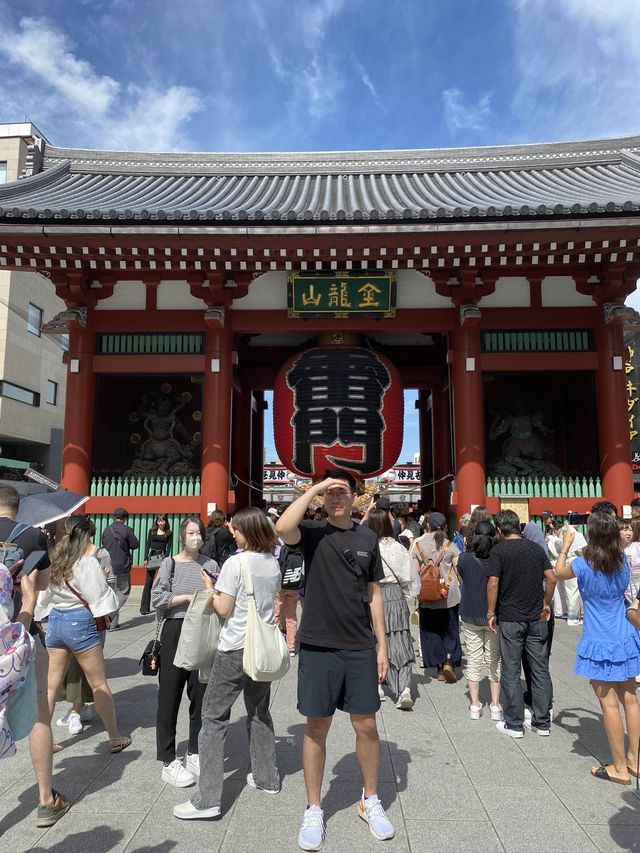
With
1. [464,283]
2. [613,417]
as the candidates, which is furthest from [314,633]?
[613,417]

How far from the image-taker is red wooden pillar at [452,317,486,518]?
1043cm

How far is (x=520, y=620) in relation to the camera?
14.1 feet

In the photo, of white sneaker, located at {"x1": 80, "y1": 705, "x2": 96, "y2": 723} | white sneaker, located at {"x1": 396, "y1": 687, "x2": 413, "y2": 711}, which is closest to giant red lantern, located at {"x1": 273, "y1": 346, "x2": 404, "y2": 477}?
white sneaker, located at {"x1": 396, "y1": 687, "x2": 413, "y2": 711}

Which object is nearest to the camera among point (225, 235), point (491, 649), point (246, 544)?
point (246, 544)

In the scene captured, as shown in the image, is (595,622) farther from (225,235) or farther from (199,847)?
(225,235)

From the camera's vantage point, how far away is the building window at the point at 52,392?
95.6 feet

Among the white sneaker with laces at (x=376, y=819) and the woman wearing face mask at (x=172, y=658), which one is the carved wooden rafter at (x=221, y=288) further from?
the white sneaker with laces at (x=376, y=819)

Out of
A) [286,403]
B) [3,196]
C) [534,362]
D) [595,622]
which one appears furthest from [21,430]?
[595,622]

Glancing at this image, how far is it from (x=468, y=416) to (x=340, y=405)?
2431 millimetres

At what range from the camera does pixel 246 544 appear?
10.8ft

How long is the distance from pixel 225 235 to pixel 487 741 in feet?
26.7

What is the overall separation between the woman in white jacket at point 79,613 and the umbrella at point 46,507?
221 millimetres

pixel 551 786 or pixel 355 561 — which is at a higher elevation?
pixel 355 561

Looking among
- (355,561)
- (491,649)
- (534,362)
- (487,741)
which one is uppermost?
(534,362)
